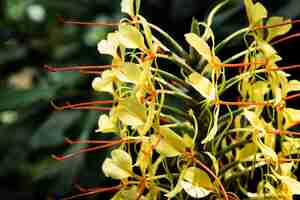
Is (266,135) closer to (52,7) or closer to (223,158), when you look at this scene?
(223,158)

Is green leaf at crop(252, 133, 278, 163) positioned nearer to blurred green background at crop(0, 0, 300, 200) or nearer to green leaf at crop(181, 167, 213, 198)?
green leaf at crop(181, 167, 213, 198)

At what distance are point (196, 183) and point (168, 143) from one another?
6 centimetres

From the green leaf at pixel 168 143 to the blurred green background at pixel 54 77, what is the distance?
497 mm

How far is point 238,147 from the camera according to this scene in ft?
3.35

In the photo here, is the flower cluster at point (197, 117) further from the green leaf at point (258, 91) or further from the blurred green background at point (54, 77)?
the blurred green background at point (54, 77)

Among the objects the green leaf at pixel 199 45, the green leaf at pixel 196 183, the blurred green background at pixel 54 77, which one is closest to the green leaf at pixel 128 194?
the green leaf at pixel 196 183

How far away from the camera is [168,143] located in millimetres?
910

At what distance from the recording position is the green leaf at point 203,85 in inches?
35.5

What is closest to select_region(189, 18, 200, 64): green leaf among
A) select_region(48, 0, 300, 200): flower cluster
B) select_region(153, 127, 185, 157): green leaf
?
select_region(48, 0, 300, 200): flower cluster

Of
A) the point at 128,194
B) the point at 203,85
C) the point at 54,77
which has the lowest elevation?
the point at 128,194

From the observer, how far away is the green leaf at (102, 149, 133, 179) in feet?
3.18

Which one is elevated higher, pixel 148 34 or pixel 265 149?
pixel 148 34

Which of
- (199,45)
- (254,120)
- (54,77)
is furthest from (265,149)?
(54,77)

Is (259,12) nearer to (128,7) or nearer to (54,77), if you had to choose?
(128,7)
